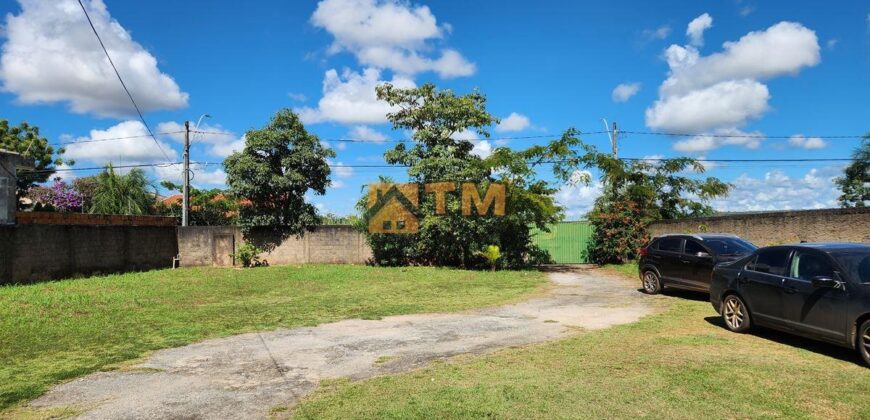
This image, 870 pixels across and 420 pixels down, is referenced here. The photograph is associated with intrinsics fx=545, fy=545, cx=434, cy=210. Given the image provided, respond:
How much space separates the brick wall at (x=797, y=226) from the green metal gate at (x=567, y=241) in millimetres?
6626

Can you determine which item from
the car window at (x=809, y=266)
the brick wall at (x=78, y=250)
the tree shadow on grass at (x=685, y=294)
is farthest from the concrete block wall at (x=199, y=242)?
the car window at (x=809, y=266)

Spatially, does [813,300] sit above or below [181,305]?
above

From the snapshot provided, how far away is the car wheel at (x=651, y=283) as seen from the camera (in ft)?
43.3

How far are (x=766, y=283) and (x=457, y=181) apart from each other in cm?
1347

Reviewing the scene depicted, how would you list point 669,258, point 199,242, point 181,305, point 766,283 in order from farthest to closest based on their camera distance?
point 199,242 → point 669,258 → point 181,305 → point 766,283

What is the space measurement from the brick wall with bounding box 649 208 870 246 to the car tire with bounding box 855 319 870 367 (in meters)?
8.09

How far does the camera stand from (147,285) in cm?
1544

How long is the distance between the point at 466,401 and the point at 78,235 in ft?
56.7

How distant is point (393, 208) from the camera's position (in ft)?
72.2

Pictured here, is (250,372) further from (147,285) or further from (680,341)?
(147,285)

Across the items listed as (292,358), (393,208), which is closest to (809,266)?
(292,358)

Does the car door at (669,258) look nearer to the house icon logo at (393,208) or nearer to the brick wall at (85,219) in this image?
the house icon logo at (393,208)

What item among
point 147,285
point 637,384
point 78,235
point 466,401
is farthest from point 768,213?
point 78,235

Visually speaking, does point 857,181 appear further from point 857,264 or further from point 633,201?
point 857,264
